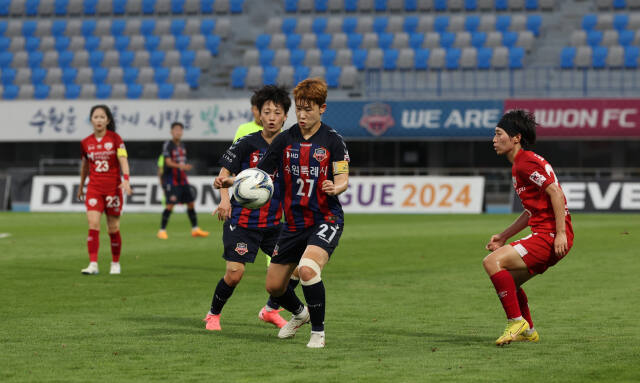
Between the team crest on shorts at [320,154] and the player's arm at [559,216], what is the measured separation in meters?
1.58

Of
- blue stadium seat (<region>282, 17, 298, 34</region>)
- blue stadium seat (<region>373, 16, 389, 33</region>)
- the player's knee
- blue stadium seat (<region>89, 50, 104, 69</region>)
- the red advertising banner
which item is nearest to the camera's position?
the player's knee

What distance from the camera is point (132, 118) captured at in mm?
32969

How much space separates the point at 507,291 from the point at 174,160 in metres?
12.6

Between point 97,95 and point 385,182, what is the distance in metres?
12.3

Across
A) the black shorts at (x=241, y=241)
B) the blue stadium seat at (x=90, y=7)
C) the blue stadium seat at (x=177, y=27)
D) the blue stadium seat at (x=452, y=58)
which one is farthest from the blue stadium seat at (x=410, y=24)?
the black shorts at (x=241, y=241)

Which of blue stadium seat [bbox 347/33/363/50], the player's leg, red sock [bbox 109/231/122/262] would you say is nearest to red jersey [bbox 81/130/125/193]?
red sock [bbox 109/231/122/262]

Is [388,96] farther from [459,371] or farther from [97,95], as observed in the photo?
[459,371]

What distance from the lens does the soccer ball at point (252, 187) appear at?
279 inches

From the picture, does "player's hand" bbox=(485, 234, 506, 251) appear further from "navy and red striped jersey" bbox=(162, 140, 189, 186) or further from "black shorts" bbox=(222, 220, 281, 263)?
"navy and red striped jersey" bbox=(162, 140, 189, 186)

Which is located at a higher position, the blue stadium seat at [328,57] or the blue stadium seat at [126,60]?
the blue stadium seat at [328,57]

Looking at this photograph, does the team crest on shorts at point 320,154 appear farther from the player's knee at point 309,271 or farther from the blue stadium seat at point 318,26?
the blue stadium seat at point 318,26

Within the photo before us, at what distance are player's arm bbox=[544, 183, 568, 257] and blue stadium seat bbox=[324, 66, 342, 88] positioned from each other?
26344mm

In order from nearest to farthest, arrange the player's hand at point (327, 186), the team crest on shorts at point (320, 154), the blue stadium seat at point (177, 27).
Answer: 1. the player's hand at point (327, 186)
2. the team crest on shorts at point (320, 154)
3. the blue stadium seat at point (177, 27)

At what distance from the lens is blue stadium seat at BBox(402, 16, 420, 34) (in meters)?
35.6
